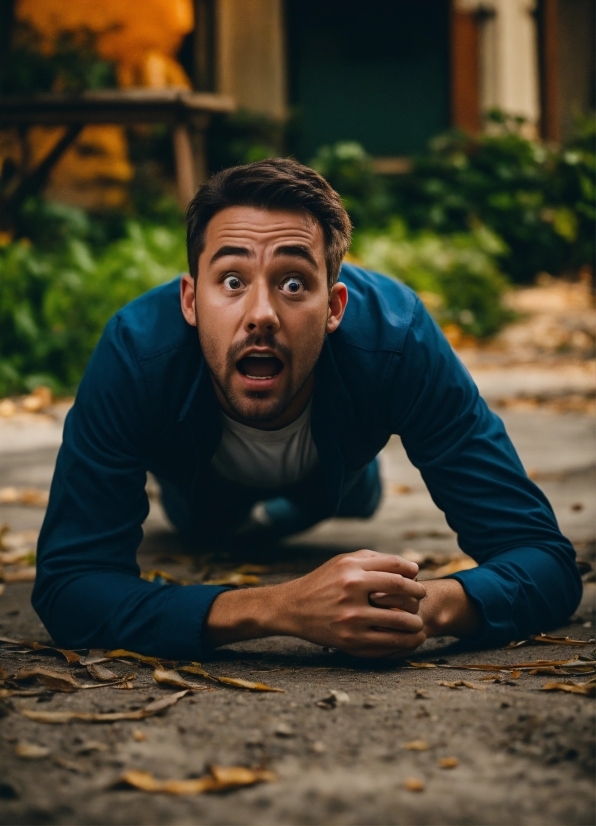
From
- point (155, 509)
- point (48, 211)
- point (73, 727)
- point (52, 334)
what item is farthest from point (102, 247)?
point (73, 727)

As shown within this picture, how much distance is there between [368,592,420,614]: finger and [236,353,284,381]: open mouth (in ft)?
1.83

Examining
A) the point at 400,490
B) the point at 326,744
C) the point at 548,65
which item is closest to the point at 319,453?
the point at 326,744

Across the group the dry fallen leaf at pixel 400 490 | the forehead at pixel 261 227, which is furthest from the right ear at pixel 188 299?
the dry fallen leaf at pixel 400 490

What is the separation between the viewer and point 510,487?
8.02 ft

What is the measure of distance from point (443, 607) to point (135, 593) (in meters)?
0.69

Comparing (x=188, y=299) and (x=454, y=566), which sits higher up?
(x=188, y=299)

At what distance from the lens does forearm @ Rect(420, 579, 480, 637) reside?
2225 mm

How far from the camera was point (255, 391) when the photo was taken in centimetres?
230

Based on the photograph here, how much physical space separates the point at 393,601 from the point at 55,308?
180 inches

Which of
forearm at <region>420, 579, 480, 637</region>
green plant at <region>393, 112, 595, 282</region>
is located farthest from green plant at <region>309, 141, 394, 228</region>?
forearm at <region>420, 579, 480, 637</region>

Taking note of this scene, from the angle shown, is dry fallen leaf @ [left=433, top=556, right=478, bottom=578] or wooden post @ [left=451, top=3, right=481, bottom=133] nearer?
dry fallen leaf @ [left=433, top=556, right=478, bottom=578]

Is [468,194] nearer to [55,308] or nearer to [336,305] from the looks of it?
[55,308]

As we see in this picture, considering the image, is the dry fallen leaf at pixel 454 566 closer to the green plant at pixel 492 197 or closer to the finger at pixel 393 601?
the finger at pixel 393 601

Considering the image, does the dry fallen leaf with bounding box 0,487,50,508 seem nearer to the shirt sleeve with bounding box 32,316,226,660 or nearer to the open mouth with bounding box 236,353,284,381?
the shirt sleeve with bounding box 32,316,226,660
